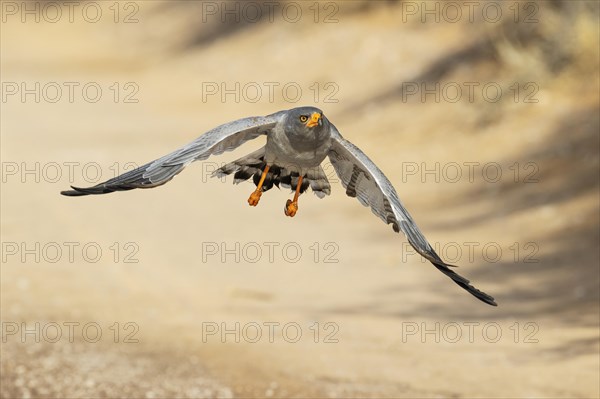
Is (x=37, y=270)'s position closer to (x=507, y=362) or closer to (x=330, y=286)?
(x=330, y=286)

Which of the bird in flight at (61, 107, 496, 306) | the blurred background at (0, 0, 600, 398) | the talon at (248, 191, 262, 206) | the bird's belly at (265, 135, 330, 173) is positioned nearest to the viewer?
the bird in flight at (61, 107, 496, 306)

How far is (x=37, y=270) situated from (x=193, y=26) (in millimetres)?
23485

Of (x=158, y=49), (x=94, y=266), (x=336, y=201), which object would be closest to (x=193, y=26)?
(x=158, y=49)

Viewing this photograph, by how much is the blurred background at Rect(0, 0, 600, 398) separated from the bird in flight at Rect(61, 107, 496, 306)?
17.9ft

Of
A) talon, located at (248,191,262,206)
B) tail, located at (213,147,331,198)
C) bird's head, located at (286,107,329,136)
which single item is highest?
bird's head, located at (286,107,329,136)

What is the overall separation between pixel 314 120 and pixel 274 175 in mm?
877

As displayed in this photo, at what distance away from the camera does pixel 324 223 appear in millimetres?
21734

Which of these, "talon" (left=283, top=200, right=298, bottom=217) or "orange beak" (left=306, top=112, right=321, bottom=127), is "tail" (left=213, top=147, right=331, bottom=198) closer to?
"talon" (left=283, top=200, right=298, bottom=217)

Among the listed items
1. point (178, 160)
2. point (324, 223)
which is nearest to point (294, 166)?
point (178, 160)

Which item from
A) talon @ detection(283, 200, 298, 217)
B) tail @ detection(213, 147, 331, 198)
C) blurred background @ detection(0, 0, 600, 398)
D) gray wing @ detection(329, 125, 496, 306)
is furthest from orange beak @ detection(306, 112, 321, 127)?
blurred background @ detection(0, 0, 600, 398)

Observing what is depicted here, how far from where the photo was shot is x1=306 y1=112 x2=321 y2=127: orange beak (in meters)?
7.12

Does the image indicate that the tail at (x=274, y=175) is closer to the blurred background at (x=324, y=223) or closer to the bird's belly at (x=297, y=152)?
the bird's belly at (x=297, y=152)

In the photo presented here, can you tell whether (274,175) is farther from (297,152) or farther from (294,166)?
(297,152)

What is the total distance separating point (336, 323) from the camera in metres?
15.8
